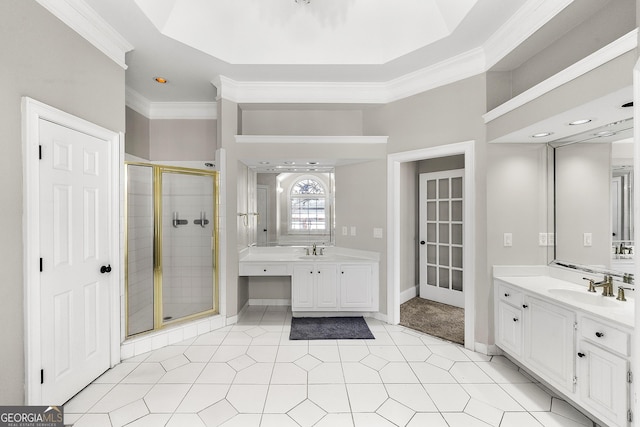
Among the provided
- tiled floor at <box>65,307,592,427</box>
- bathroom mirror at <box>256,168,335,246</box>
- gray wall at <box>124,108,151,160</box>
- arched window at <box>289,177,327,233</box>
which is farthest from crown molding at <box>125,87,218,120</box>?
tiled floor at <box>65,307,592,427</box>

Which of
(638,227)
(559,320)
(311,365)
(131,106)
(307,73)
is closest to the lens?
(638,227)

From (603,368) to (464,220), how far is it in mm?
1458

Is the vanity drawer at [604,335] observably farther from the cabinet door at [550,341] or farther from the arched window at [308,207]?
the arched window at [308,207]

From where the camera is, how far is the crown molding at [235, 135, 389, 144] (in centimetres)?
336

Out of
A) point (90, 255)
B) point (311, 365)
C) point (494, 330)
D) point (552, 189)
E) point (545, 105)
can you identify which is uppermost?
point (545, 105)

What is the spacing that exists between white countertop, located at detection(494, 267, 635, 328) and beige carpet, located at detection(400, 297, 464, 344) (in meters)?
0.93

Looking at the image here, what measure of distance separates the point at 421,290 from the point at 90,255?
4.12 metres

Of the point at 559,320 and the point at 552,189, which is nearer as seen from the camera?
the point at 559,320

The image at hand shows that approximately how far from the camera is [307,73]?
3057 mm

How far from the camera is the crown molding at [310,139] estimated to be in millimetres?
3363

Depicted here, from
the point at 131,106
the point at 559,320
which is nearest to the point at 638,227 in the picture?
the point at 559,320

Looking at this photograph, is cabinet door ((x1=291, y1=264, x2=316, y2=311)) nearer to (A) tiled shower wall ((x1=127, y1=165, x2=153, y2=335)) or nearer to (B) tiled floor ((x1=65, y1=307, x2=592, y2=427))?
(B) tiled floor ((x1=65, y1=307, x2=592, y2=427))

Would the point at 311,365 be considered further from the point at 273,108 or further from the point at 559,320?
the point at 273,108

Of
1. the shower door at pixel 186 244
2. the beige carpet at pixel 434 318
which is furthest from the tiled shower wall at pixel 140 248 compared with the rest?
the beige carpet at pixel 434 318
